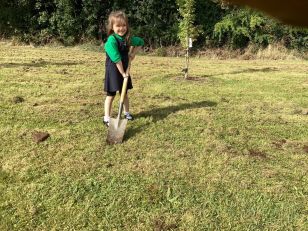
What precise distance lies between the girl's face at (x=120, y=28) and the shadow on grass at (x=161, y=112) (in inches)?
50.6

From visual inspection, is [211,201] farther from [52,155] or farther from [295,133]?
[295,133]

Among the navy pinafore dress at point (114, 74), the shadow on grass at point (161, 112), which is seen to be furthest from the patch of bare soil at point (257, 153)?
the navy pinafore dress at point (114, 74)

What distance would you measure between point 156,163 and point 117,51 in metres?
1.70

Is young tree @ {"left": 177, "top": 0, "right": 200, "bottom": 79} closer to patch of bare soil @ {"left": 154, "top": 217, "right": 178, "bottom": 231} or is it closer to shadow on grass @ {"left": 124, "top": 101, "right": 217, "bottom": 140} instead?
Answer: shadow on grass @ {"left": 124, "top": 101, "right": 217, "bottom": 140}

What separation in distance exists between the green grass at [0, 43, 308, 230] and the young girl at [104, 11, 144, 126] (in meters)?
0.57

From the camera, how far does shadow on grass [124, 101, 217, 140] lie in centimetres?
521

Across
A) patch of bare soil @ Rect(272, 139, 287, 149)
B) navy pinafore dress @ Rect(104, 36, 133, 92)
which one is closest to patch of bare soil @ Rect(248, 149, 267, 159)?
patch of bare soil @ Rect(272, 139, 287, 149)

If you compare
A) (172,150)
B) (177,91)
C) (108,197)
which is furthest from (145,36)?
(108,197)

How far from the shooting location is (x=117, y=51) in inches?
203

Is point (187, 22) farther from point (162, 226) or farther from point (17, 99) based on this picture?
point (162, 226)

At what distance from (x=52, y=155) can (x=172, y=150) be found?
4.45 feet

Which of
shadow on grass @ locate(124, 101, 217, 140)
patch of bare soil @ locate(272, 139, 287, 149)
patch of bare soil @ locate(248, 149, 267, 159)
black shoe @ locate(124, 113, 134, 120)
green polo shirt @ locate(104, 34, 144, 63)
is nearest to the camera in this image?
patch of bare soil @ locate(248, 149, 267, 159)

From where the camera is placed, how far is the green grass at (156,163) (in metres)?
3.29

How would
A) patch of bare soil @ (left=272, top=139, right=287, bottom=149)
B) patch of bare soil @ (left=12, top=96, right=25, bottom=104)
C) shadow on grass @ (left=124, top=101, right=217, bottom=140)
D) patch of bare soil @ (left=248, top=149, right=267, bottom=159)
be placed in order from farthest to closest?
patch of bare soil @ (left=12, top=96, right=25, bottom=104)
shadow on grass @ (left=124, top=101, right=217, bottom=140)
patch of bare soil @ (left=272, top=139, right=287, bottom=149)
patch of bare soil @ (left=248, top=149, right=267, bottom=159)
